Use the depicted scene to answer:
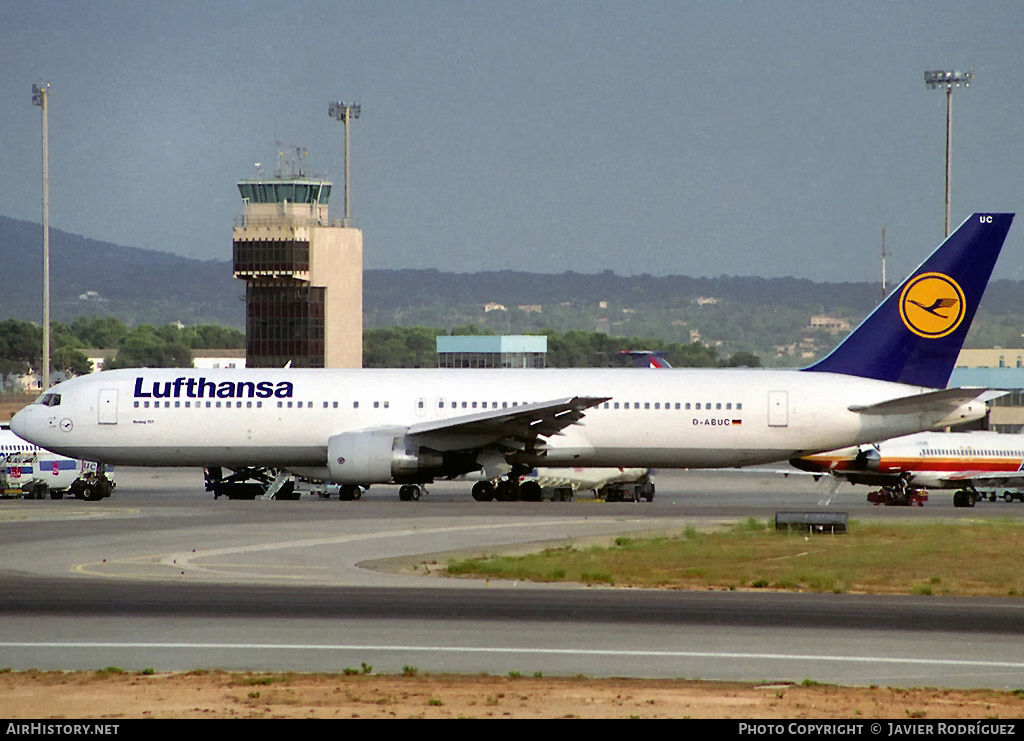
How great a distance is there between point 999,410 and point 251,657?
4502 inches

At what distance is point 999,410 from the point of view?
12100cm

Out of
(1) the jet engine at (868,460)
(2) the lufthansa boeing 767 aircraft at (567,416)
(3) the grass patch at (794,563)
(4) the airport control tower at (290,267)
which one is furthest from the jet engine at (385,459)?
(4) the airport control tower at (290,267)

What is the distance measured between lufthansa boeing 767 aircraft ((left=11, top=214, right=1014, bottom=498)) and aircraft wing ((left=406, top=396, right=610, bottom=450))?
3.9 inches

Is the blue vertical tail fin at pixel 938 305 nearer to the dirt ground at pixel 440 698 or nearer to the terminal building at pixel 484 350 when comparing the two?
the dirt ground at pixel 440 698

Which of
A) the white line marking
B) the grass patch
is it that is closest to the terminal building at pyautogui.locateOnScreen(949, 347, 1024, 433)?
the grass patch

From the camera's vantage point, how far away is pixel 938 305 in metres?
44.8

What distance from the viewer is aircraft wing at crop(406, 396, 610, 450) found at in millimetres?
42500

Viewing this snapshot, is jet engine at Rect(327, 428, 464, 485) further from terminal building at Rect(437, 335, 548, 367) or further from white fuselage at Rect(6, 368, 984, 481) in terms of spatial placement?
terminal building at Rect(437, 335, 548, 367)

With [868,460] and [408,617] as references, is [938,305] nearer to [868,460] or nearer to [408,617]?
[868,460]

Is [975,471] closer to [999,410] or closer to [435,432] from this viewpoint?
[435,432]

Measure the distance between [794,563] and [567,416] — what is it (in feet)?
58.2

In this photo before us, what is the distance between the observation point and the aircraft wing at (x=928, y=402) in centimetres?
4216

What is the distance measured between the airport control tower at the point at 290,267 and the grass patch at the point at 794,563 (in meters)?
72.7
